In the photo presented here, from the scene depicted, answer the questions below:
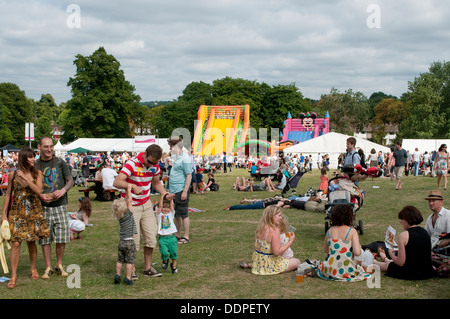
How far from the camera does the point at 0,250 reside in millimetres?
6027

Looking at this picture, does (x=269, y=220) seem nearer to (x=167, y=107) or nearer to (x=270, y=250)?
(x=270, y=250)

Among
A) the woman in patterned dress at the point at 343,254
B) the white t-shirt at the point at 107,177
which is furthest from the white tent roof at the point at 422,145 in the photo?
the woman in patterned dress at the point at 343,254

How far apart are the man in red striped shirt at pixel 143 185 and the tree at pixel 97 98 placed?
182 feet

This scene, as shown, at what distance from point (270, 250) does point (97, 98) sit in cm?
5669

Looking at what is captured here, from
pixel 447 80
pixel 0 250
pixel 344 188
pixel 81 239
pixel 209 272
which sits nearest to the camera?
pixel 0 250

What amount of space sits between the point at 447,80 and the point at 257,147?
3187 centimetres

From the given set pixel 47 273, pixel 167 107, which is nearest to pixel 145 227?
pixel 47 273

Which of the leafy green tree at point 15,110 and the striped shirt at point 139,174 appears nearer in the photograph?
the striped shirt at point 139,174

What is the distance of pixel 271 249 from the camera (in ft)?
21.1

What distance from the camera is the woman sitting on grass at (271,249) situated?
6.41 meters

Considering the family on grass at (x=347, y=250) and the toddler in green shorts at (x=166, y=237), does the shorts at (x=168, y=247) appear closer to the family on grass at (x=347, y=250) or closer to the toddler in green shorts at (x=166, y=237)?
the toddler in green shorts at (x=166, y=237)

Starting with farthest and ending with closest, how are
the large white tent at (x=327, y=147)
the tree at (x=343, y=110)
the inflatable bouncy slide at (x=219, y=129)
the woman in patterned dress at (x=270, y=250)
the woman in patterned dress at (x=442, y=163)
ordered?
the tree at (x=343, y=110), the inflatable bouncy slide at (x=219, y=129), the large white tent at (x=327, y=147), the woman in patterned dress at (x=442, y=163), the woman in patterned dress at (x=270, y=250)

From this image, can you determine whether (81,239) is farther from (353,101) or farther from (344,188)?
(353,101)
